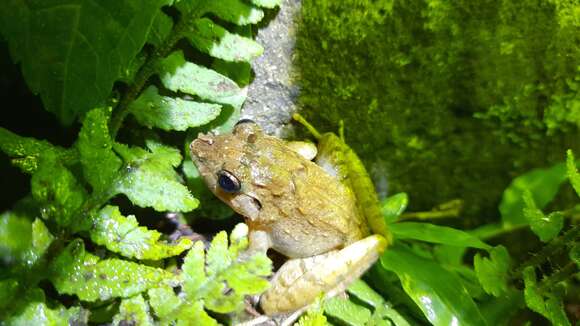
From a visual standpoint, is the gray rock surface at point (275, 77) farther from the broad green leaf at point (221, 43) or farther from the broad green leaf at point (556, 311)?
the broad green leaf at point (556, 311)

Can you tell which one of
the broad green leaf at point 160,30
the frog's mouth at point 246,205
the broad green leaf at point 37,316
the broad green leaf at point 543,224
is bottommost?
the broad green leaf at point 37,316

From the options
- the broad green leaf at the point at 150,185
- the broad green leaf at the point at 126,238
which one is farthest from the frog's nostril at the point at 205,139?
the broad green leaf at the point at 126,238

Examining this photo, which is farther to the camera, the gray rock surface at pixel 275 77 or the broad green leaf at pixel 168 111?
the gray rock surface at pixel 275 77

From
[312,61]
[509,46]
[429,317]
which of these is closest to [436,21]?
[509,46]

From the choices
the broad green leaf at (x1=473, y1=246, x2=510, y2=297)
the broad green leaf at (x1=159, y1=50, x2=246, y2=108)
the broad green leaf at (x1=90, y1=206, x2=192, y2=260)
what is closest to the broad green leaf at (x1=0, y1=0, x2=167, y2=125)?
the broad green leaf at (x1=159, y1=50, x2=246, y2=108)

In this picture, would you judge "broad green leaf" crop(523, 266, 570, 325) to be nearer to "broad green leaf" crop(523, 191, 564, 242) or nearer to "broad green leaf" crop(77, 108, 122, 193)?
"broad green leaf" crop(523, 191, 564, 242)

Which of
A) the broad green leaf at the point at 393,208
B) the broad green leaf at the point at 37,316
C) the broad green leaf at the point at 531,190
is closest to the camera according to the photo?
the broad green leaf at the point at 37,316

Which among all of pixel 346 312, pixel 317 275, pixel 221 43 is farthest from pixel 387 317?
pixel 221 43

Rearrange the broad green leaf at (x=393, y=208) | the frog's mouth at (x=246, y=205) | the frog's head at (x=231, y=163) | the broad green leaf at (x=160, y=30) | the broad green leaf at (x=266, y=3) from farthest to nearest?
the broad green leaf at (x=393, y=208)
the frog's mouth at (x=246, y=205)
the frog's head at (x=231, y=163)
the broad green leaf at (x=266, y=3)
the broad green leaf at (x=160, y=30)
